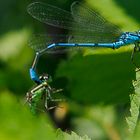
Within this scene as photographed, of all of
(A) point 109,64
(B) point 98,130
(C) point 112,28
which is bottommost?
(B) point 98,130

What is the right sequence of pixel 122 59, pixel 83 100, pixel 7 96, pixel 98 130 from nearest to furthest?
pixel 7 96
pixel 122 59
pixel 83 100
pixel 98 130

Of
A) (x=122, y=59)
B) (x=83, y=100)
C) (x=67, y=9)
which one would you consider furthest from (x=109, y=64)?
(x=67, y=9)

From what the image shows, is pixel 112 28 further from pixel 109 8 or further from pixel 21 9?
pixel 21 9

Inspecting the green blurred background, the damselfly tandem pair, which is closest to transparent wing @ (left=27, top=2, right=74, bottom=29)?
the damselfly tandem pair

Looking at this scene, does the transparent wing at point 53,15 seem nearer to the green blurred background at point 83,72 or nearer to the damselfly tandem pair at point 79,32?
the damselfly tandem pair at point 79,32

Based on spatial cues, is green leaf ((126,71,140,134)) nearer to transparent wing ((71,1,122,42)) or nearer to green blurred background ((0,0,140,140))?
green blurred background ((0,0,140,140))

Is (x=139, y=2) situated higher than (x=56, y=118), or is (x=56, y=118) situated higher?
(x=139, y=2)
